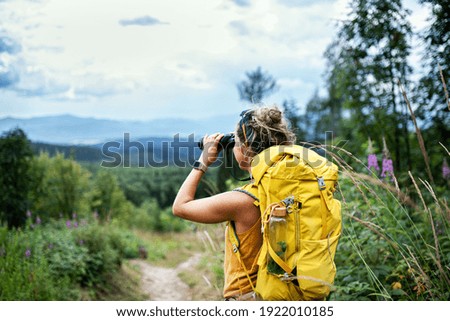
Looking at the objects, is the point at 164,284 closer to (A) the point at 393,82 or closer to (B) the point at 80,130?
(A) the point at 393,82

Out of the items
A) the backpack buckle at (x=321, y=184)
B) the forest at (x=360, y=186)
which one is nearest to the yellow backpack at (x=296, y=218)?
the backpack buckle at (x=321, y=184)

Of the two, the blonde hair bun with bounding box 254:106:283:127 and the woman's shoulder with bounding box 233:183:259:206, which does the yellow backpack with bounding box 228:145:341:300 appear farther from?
the blonde hair bun with bounding box 254:106:283:127

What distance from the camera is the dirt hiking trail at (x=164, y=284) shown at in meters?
7.24

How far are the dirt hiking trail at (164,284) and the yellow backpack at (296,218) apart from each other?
4.72 m

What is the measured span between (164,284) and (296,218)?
6.66 m

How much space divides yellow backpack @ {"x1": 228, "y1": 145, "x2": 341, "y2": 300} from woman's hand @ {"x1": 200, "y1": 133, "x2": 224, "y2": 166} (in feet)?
1.04

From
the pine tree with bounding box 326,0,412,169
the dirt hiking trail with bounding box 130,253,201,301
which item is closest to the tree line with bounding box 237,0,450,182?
the pine tree with bounding box 326,0,412,169

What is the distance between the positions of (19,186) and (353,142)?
548cm

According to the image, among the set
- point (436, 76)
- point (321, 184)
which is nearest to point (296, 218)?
point (321, 184)

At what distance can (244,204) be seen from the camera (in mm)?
2176

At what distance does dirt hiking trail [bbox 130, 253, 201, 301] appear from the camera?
724cm

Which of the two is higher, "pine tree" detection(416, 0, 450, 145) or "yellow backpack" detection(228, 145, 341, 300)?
"pine tree" detection(416, 0, 450, 145)
